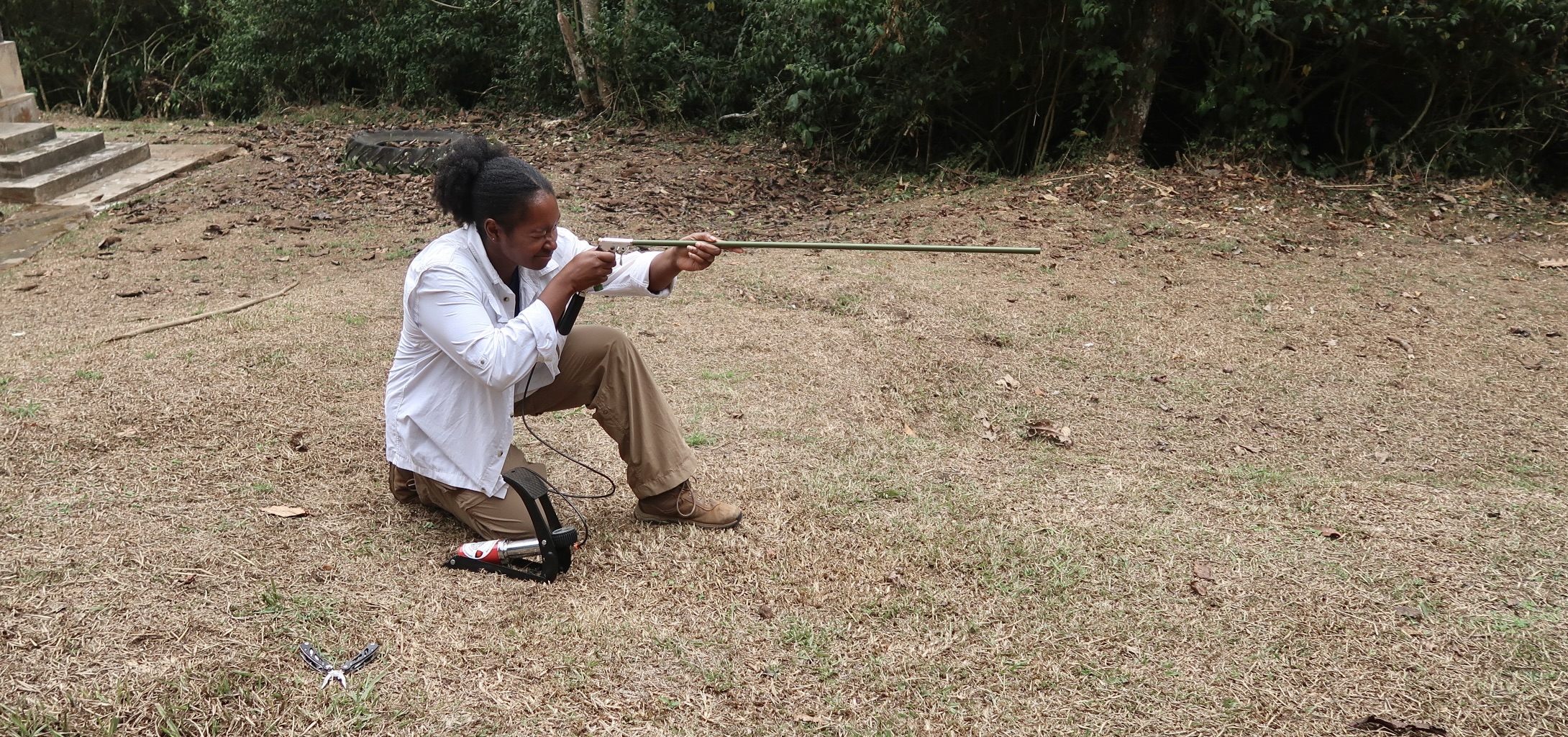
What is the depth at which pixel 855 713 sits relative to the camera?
2.60 m

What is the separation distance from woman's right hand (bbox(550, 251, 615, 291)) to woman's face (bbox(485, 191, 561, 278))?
10 centimetres

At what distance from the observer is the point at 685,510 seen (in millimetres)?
3355

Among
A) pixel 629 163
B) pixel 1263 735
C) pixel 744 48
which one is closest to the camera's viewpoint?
pixel 1263 735

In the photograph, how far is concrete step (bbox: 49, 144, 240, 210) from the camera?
8.19m

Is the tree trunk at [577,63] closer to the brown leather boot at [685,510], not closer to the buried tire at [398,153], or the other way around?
the buried tire at [398,153]

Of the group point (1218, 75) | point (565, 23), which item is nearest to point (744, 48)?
point (565, 23)

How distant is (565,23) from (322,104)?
3224mm

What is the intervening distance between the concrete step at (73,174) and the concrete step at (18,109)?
0.79 m

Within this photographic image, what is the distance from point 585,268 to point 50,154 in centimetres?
769

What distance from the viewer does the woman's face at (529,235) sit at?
9.53 ft

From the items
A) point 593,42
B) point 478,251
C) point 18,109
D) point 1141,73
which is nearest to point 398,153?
point 593,42

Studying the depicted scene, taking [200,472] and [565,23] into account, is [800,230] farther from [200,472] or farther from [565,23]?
[200,472]

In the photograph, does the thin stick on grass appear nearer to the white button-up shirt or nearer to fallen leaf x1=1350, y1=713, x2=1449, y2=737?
the white button-up shirt

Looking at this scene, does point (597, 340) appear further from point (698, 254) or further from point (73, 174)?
point (73, 174)
